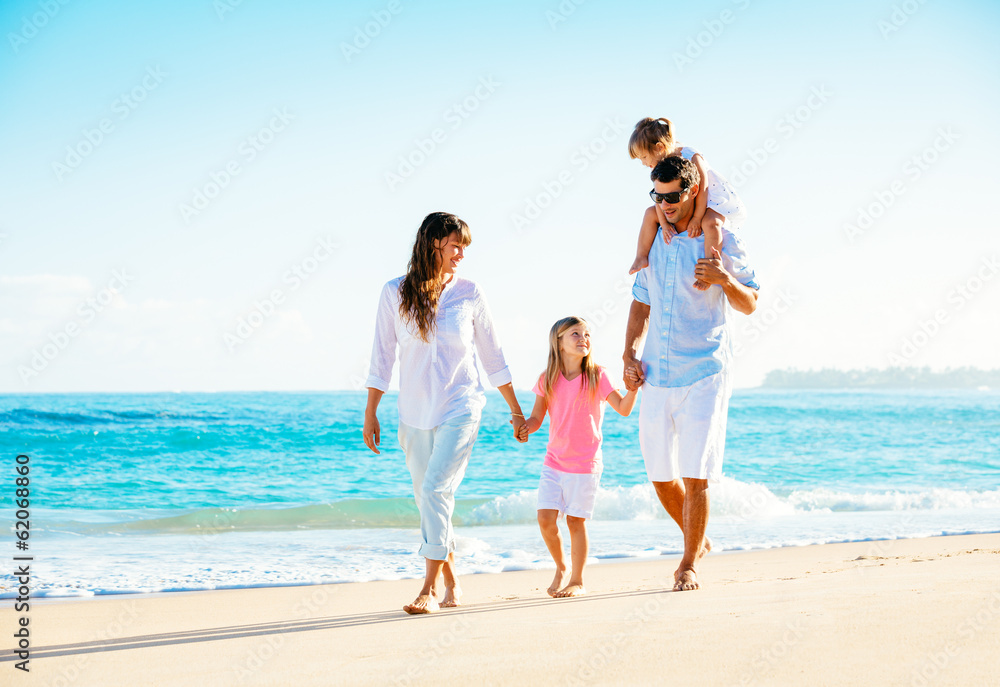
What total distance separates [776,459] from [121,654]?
1523cm

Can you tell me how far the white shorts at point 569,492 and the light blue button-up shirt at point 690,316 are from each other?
0.69 metres

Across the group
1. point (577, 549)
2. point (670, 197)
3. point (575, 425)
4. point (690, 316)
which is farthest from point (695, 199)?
point (577, 549)

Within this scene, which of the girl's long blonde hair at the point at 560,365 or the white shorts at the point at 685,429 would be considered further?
the girl's long blonde hair at the point at 560,365

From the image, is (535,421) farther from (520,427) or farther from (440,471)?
(440,471)

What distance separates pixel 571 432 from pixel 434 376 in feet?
2.90

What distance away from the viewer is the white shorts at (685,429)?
3.51 meters

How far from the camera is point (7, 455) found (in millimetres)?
16094

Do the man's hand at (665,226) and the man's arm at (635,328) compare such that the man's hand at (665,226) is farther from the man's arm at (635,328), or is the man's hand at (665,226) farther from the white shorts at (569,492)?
the white shorts at (569,492)

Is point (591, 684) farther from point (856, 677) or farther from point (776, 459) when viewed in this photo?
point (776, 459)

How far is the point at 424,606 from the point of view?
11.4ft

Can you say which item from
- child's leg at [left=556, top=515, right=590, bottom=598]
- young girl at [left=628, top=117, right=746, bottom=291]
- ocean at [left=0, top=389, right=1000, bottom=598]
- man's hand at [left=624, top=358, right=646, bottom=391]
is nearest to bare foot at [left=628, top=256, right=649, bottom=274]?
young girl at [left=628, top=117, right=746, bottom=291]

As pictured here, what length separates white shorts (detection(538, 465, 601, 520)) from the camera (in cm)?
397

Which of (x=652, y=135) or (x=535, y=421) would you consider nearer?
(x=652, y=135)

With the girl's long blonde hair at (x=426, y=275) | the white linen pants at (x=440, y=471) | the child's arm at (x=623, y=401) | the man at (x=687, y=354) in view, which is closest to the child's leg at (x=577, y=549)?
the man at (x=687, y=354)
